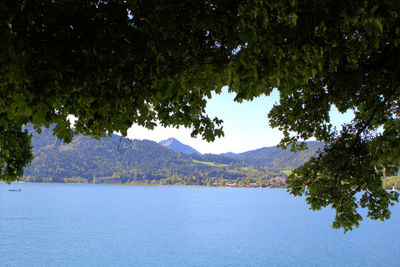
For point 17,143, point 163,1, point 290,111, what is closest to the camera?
point 163,1

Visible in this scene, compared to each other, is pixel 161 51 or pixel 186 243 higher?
pixel 161 51

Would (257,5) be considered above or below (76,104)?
above

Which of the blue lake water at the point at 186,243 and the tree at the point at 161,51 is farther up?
the tree at the point at 161,51

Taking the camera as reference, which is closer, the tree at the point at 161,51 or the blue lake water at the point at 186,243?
the tree at the point at 161,51

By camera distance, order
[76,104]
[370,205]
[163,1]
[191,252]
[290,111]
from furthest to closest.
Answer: [191,252] → [290,111] → [370,205] → [76,104] → [163,1]

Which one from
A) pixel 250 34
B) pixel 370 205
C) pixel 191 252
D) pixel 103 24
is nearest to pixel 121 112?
pixel 103 24

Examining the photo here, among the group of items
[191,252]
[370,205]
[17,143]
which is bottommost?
[191,252]

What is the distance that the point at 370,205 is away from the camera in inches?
369

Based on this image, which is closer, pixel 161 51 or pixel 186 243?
pixel 161 51

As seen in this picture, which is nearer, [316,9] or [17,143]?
[316,9]

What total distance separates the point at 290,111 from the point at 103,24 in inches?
279

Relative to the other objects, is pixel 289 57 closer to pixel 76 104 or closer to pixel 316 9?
pixel 316 9

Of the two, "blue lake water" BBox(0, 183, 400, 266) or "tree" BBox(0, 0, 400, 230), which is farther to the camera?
"blue lake water" BBox(0, 183, 400, 266)

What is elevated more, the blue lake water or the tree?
the tree
